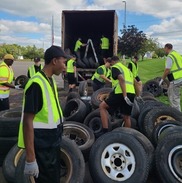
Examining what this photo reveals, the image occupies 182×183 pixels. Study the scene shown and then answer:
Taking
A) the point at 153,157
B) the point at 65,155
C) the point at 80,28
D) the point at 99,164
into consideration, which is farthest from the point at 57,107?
the point at 80,28

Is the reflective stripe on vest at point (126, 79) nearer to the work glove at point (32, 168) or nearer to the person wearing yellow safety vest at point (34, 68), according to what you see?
the work glove at point (32, 168)

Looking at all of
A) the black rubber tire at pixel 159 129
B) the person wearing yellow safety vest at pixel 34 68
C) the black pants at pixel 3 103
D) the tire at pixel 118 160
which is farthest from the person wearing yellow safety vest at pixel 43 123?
the person wearing yellow safety vest at pixel 34 68

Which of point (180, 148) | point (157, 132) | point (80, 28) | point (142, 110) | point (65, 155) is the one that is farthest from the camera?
point (80, 28)

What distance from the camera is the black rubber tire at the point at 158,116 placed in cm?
561

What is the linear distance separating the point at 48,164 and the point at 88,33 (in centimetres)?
1241

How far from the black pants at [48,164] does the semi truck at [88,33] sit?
10076mm

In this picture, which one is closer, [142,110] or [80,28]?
[142,110]

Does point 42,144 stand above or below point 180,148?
above

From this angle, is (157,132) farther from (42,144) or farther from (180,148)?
(42,144)

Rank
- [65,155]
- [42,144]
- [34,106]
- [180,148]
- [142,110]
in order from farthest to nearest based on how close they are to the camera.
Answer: [142,110] < [180,148] < [65,155] < [42,144] < [34,106]

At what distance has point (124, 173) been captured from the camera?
4.06 m

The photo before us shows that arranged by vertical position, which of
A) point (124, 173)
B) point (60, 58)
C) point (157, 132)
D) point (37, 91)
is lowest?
point (124, 173)

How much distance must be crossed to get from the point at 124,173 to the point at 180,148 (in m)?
0.87

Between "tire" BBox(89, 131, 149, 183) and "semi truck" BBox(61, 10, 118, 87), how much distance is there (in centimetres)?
859
